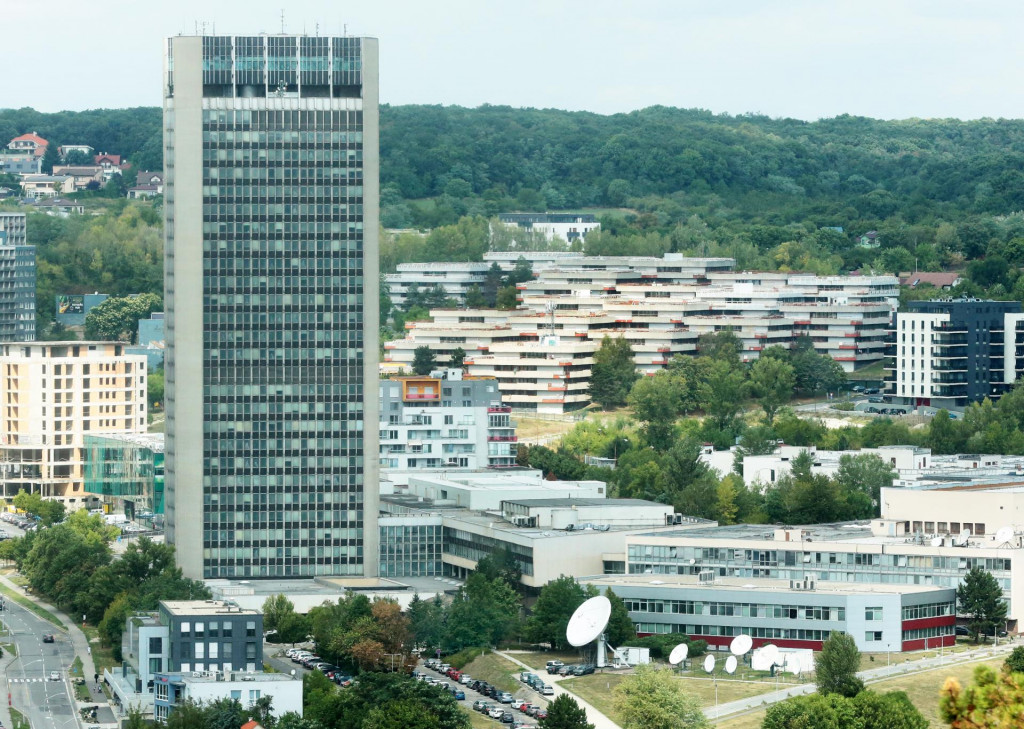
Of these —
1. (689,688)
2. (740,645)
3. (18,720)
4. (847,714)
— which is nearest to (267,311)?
(740,645)

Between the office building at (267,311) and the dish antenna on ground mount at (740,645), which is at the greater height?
the office building at (267,311)

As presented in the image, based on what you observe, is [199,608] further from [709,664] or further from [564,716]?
[709,664]

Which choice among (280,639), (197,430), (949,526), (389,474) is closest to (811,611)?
(949,526)

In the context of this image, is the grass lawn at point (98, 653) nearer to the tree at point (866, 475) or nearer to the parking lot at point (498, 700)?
the parking lot at point (498, 700)

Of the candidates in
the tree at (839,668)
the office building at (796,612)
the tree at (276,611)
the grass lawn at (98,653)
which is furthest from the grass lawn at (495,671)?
the grass lawn at (98,653)

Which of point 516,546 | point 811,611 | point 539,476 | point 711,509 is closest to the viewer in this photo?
point 811,611

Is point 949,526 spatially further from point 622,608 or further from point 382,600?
point 382,600

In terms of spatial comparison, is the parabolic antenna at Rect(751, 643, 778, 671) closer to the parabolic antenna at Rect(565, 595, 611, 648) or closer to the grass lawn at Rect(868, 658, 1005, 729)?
the grass lawn at Rect(868, 658, 1005, 729)
